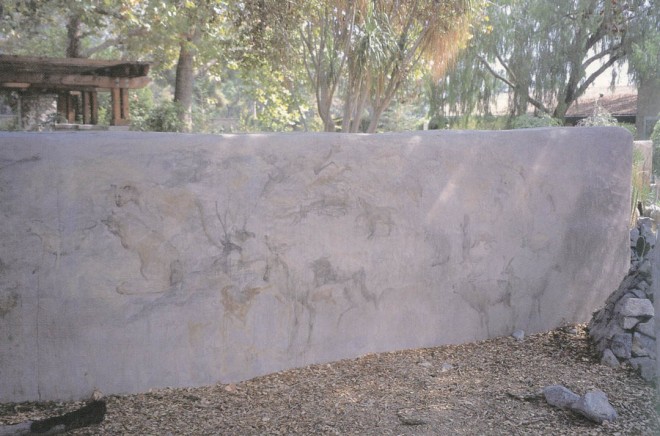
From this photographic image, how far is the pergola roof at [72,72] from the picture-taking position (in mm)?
11195

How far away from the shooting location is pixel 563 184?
4844 mm

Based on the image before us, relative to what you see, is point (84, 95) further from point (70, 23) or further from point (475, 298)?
point (475, 298)

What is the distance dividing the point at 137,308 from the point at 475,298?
231 cm

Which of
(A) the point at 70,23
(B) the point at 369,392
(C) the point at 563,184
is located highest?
(A) the point at 70,23

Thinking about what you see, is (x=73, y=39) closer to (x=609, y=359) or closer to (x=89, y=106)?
(x=89, y=106)

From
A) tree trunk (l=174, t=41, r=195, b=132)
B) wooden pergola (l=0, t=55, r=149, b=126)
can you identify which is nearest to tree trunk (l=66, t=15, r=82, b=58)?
tree trunk (l=174, t=41, r=195, b=132)

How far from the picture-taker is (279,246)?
12.8ft

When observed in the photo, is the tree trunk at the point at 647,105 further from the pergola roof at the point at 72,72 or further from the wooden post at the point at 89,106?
the wooden post at the point at 89,106

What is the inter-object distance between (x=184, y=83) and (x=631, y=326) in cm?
1660

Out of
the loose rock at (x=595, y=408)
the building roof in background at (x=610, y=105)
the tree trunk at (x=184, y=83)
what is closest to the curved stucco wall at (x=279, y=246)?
the loose rock at (x=595, y=408)

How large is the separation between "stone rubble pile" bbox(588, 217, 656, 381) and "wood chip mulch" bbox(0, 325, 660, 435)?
87 mm

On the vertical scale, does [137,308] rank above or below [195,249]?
below

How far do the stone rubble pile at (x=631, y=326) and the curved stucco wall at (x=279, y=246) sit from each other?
0.47 m

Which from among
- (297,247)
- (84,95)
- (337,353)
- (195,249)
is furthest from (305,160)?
(84,95)
